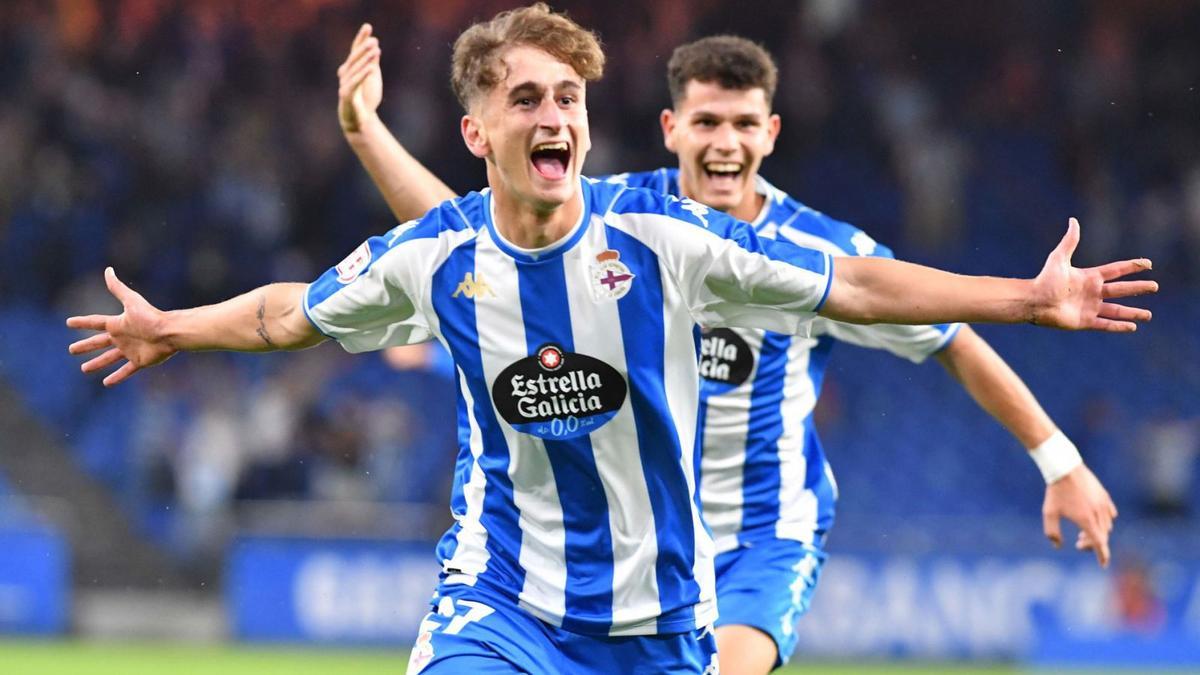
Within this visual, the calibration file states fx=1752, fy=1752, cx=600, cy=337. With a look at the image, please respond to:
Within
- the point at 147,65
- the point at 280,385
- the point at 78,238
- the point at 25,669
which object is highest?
the point at 147,65

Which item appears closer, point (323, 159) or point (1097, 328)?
point (1097, 328)

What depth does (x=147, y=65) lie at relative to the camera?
19.7 metres

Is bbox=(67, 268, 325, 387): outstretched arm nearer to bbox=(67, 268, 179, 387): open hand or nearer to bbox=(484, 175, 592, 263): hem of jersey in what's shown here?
bbox=(67, 268, 179, 387): open hand

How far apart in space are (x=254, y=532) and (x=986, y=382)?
404 inches

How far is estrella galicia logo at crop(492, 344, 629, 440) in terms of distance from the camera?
4.69 meters

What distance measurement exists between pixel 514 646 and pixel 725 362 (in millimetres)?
1796

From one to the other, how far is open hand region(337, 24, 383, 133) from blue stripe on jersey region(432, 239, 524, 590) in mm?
1742

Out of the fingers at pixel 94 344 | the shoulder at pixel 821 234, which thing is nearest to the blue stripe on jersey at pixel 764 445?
the shoulder at pixel 821 234

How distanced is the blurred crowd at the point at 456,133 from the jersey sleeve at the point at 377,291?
1230 centimetres

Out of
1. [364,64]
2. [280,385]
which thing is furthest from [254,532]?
[364,64]

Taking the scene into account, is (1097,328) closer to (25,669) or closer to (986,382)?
(986,382)

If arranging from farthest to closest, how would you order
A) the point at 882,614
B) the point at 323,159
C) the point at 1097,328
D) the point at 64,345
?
the point at 323,159
the point at 64,345
the point at 882,614
the point at 1097,328

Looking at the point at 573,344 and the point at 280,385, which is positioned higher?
the point at 280,385

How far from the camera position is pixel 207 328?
4.92 metres
